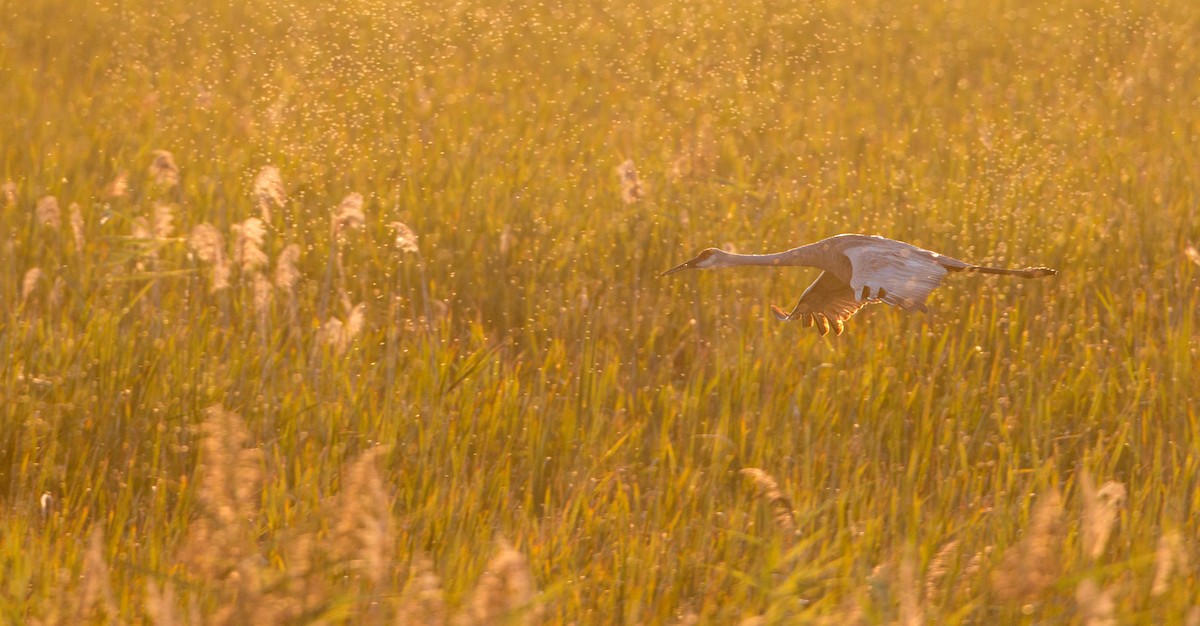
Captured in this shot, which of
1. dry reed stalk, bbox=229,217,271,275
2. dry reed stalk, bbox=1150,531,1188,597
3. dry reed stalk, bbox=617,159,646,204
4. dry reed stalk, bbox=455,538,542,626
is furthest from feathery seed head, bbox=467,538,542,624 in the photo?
dry reed stalk, bbox=617,159,646,204

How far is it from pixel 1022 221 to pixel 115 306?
10.1 feet

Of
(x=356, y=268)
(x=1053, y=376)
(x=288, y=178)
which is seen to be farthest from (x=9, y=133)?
(x=1053, y=376)

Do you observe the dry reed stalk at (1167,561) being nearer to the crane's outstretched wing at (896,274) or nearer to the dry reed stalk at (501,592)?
the crane's outstretched wing at (896,274)

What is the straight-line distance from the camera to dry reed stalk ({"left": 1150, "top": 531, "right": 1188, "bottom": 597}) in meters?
1.97

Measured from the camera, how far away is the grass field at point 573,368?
2484mm

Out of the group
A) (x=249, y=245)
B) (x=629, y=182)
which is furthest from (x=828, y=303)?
(x=249, y=245)

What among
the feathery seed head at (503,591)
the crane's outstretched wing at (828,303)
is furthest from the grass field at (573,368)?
the crane's outstretched wing at (828,303)

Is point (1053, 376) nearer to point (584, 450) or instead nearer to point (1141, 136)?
point (584, 450)

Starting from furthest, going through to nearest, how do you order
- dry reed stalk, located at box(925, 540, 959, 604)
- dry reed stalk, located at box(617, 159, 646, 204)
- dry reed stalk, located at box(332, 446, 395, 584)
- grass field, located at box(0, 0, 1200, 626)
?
dry reed stalk, located at box(617, 159, 646, 204), grass field, located at box(0, 0, 1200, 626), dry reed stalk, located at box(925, 540, 959, 604), dry reed stalk, located at box(332, 446, 395, 584)

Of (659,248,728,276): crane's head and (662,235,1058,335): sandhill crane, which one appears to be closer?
(662,235,1058,335): sandhill crane

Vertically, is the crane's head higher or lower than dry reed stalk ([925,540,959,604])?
higher

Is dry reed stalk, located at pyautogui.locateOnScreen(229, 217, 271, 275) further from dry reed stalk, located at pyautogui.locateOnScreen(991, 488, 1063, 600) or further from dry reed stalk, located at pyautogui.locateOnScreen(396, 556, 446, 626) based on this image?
dry reed stalk, located at pyautogui.locateOnScreen(991, 488, 1063, 600)

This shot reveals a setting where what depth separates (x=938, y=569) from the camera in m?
2.30

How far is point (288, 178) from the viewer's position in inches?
221
